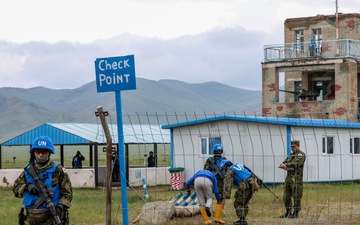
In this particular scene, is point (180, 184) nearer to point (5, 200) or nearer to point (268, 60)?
point (5, 200)

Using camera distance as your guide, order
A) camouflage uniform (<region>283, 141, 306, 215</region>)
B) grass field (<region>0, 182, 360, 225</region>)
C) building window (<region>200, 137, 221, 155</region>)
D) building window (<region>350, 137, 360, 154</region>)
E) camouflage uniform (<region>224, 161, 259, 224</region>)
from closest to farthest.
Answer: camouflage uniform (<region>224, 161, 259, 224</region>) < grass field (<region>0, 182, 360, 225</region>) < camouflage uniform (<region>283, 141, 306, 215</region>) < building window (<region>200, 137, 221, 155</region>) < building window (<region>350, 137, 360, 154</region>)

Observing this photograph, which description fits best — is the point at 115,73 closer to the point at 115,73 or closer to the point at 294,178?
the point at 115,73

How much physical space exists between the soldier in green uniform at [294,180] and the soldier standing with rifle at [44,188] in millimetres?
7856

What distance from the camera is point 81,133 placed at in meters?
35.2

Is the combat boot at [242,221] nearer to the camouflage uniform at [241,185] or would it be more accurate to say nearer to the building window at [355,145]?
the camouflage uniform at [241,185]

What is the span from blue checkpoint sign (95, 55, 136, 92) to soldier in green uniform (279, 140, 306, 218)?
19.3ft

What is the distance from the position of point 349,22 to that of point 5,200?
32.0 meters

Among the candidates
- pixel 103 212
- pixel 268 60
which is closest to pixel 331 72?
pixel 268 60

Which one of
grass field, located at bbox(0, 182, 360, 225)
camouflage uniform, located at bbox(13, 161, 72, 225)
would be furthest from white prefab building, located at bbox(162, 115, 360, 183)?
camouflage uniform, located at bbox(13, 161, 72, 225)

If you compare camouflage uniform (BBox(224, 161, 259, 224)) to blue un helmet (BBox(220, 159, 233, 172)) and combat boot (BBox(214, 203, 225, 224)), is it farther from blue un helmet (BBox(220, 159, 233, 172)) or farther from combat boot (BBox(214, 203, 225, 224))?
blue un helmet (BBox(220, 159, 233, 172))

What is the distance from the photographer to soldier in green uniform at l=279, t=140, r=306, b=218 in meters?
18.7

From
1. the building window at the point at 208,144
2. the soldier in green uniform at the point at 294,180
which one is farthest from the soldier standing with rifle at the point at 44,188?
the building window at the point at 208,144

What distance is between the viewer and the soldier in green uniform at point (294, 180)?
61.4ft

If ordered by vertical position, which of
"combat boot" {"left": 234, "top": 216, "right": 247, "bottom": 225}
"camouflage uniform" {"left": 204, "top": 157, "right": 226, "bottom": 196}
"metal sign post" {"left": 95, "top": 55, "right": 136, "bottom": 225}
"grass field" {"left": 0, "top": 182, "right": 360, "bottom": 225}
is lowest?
"grass field" {"left": 0, "top": 182, "right": 360, "bottom": 225}
